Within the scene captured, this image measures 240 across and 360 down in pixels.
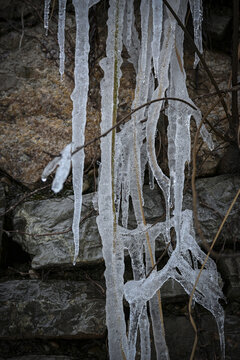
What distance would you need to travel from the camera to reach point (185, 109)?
1.19 m

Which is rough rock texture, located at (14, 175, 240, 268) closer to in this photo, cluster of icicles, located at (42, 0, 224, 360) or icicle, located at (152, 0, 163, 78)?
cluster of icicles, located at (42, 0, 224, 360)

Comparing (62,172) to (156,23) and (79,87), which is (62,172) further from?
(156,23)

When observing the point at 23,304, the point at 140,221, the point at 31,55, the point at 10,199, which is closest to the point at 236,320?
the point at 140,221

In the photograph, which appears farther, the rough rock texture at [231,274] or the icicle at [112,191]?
the rough rock texture at [231,274]

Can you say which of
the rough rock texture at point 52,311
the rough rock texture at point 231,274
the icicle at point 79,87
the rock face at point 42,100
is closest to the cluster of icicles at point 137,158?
the icicle at point 79,87

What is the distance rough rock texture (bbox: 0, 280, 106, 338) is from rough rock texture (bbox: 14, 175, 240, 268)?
139mm

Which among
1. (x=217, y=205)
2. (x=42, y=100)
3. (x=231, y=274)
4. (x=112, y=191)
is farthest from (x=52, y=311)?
(x=42, y=100)

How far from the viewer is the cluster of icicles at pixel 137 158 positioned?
109 centimetres

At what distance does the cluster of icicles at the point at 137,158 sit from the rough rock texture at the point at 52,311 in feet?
1.19

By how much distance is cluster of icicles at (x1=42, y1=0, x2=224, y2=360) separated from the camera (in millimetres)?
1095

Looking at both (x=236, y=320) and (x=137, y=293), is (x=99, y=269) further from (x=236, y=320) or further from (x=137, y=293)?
(x=236, y=320)

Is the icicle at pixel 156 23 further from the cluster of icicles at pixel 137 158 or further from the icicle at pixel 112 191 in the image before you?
the icicle at pixel 112 191

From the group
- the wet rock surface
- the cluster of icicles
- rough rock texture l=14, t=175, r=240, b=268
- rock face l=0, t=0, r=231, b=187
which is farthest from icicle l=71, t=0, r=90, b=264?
rock face l=0, t=0, r=231, b=187

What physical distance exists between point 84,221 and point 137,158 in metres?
0.60
